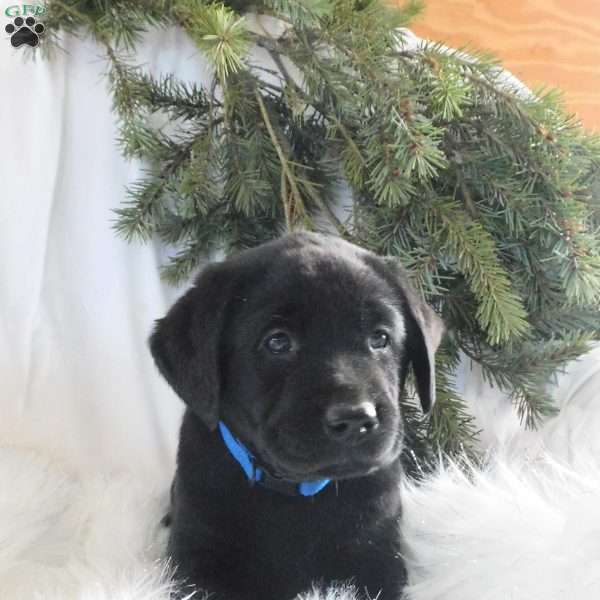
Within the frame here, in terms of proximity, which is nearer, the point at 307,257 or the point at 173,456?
Answer: the point at 307,257

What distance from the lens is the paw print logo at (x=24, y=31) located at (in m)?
1.82

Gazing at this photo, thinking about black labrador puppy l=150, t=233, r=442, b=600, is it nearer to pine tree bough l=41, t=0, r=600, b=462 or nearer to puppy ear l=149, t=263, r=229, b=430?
puppy ear l=149, t=263, r=229, b=430

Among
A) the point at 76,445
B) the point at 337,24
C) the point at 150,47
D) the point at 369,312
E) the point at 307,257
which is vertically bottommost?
the point at 76,445

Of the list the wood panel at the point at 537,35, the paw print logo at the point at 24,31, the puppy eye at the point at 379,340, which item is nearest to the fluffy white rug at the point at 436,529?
the puppy eye at the point at 379,340

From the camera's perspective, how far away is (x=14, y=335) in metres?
1.93

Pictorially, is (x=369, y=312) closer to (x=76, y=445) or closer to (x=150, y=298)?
(x=150, y=298)

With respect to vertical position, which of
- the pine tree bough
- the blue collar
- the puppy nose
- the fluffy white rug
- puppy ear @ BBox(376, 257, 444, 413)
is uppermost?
the pine tree bough

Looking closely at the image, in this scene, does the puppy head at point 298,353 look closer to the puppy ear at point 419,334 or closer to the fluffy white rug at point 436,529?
the puppy ear at point 419,334

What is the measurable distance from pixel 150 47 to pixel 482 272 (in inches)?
39.6

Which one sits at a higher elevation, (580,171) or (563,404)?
(580,171)

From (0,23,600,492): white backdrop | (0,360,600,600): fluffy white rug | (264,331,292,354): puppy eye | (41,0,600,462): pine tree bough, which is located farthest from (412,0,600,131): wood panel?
(264,331,292,354): puppy eye

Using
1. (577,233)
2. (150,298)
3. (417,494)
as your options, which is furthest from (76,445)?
(577,233)

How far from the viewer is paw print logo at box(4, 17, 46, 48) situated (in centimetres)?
182

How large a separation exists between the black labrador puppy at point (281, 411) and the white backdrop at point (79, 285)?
26.8 inches
